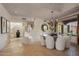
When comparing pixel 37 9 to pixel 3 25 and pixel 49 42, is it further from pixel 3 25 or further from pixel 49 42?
pixel 49 42

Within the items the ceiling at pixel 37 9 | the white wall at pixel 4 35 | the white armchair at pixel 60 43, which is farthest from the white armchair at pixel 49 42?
the white wall at pixel 4 35

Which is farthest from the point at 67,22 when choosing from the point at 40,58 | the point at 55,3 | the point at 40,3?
the point at 40,58

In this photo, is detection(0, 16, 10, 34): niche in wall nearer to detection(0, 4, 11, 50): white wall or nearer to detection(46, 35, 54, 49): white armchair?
detection(0, 4, 11, 50): white wall

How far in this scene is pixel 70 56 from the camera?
2.68 metres

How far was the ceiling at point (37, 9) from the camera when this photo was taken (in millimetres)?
2650

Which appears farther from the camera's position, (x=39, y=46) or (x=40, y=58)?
(x=39, y=46)

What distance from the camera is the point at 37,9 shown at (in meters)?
2.80

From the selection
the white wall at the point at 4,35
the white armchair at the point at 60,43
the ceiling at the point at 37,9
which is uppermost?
the ceiling at the point at 37,9

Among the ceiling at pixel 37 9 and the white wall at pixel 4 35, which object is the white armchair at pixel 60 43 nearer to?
the ceiling at pixel 37 9

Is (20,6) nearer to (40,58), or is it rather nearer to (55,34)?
(55,34)

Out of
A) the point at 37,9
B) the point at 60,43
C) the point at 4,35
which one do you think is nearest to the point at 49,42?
the point at 60,43

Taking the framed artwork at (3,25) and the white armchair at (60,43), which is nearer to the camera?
the framed artwork at (3,25)

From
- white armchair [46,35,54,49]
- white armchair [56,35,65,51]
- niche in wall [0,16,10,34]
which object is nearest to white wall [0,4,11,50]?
niche in wall [0,16,10,34]

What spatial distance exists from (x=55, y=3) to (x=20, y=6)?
2.80 feet
